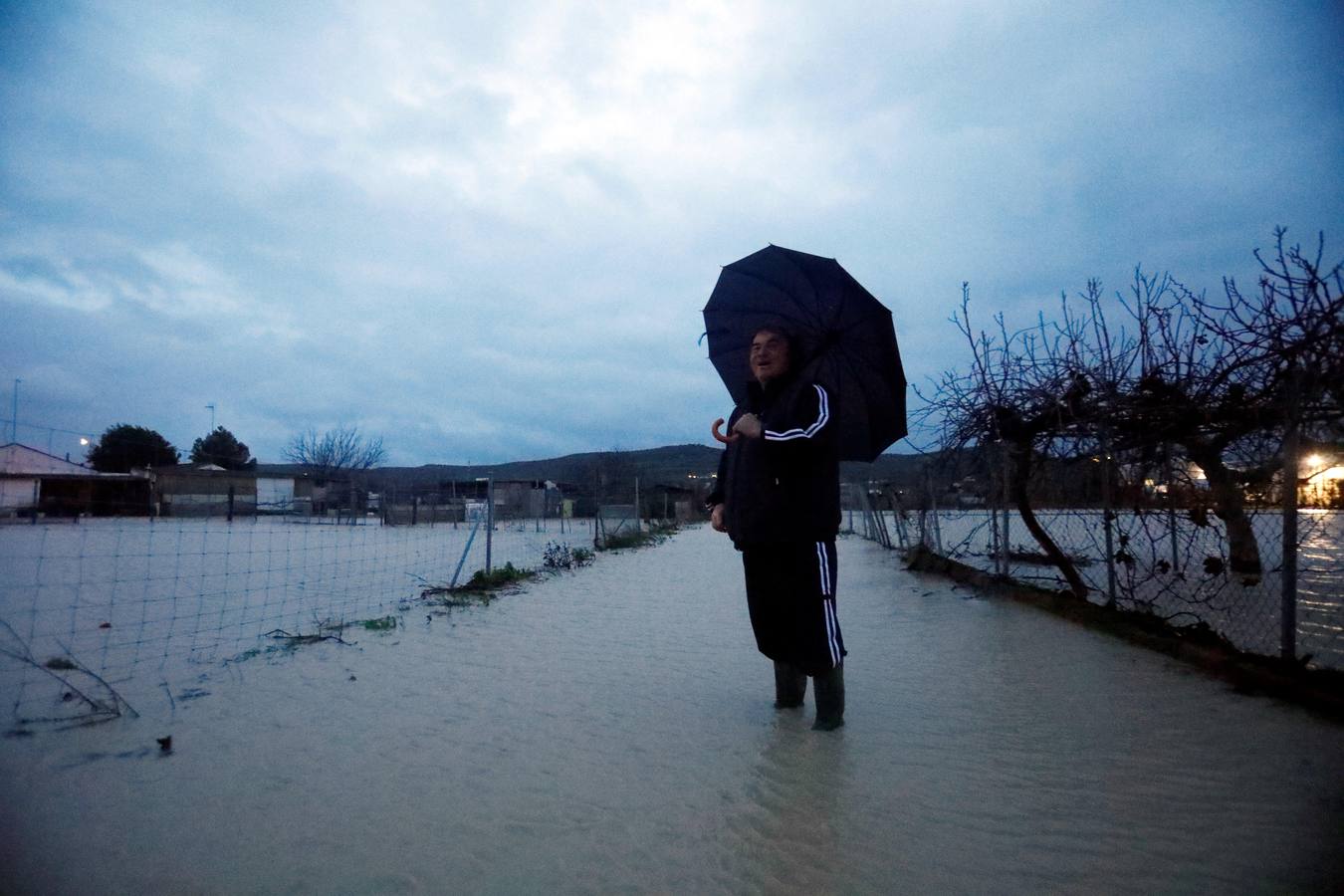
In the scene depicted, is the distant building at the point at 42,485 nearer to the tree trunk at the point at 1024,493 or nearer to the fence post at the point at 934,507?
the tree trunk at the point at 1024,493

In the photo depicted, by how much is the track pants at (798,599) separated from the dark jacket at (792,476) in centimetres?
10

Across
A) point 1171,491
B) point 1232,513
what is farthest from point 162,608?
point 1232,513

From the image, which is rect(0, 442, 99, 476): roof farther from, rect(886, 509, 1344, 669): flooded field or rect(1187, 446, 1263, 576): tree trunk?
rect(1187, 446, 1263, 576): tree trunk

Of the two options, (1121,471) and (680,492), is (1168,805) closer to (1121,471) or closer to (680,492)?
(1121,471)

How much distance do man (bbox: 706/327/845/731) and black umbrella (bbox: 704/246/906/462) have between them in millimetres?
350

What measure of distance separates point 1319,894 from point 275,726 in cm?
392

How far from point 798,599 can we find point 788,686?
716mm

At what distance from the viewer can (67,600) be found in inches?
269

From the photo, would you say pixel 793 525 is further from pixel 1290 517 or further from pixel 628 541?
pixel 628 541

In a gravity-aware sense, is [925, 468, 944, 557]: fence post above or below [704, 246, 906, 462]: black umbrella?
below

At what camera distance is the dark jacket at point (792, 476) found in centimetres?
310

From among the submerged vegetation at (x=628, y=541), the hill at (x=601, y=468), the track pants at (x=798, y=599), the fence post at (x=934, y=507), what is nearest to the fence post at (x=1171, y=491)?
the track pants at (x=798, y=599)

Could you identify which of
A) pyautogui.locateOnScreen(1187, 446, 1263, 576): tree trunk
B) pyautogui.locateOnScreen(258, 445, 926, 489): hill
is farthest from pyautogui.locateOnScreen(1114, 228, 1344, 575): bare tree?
pyautogui.locateOnScreen(258, 445, 926, 489): hill

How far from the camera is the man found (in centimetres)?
313
